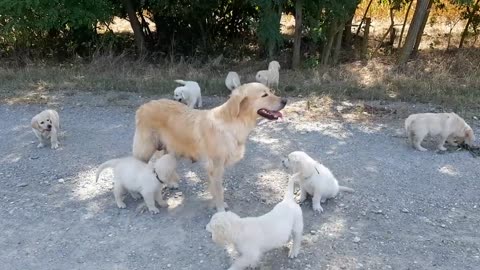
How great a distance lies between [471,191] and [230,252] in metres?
2.66

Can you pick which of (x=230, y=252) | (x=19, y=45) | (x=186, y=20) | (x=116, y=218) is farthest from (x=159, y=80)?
(x=230, y=252)

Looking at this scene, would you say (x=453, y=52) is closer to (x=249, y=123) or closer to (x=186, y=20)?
(x=186, y=20)

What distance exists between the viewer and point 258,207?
16.3ft

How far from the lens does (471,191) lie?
526 centimetres

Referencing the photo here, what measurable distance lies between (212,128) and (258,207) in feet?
2.95

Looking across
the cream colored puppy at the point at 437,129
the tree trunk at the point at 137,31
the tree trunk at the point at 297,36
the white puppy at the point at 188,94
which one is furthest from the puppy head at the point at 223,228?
the tree trunk at the point at 137,31

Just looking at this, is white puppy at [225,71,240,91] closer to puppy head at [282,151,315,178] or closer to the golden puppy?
the golden puppy

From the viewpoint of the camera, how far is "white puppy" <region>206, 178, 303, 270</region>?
3711 mm

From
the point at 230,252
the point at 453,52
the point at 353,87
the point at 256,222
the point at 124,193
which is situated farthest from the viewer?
the point at 453,52

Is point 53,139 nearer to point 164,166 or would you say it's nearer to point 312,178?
point 164,166

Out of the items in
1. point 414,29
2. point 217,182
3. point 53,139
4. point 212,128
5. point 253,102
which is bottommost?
point 53,139

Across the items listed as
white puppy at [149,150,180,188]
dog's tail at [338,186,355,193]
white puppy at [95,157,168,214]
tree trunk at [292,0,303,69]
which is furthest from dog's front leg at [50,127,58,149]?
tree trunk at [292,0,303,69]

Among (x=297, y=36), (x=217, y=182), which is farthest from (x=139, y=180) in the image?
(x=297, y=36)

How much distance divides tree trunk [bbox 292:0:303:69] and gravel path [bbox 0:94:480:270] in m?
3.92
